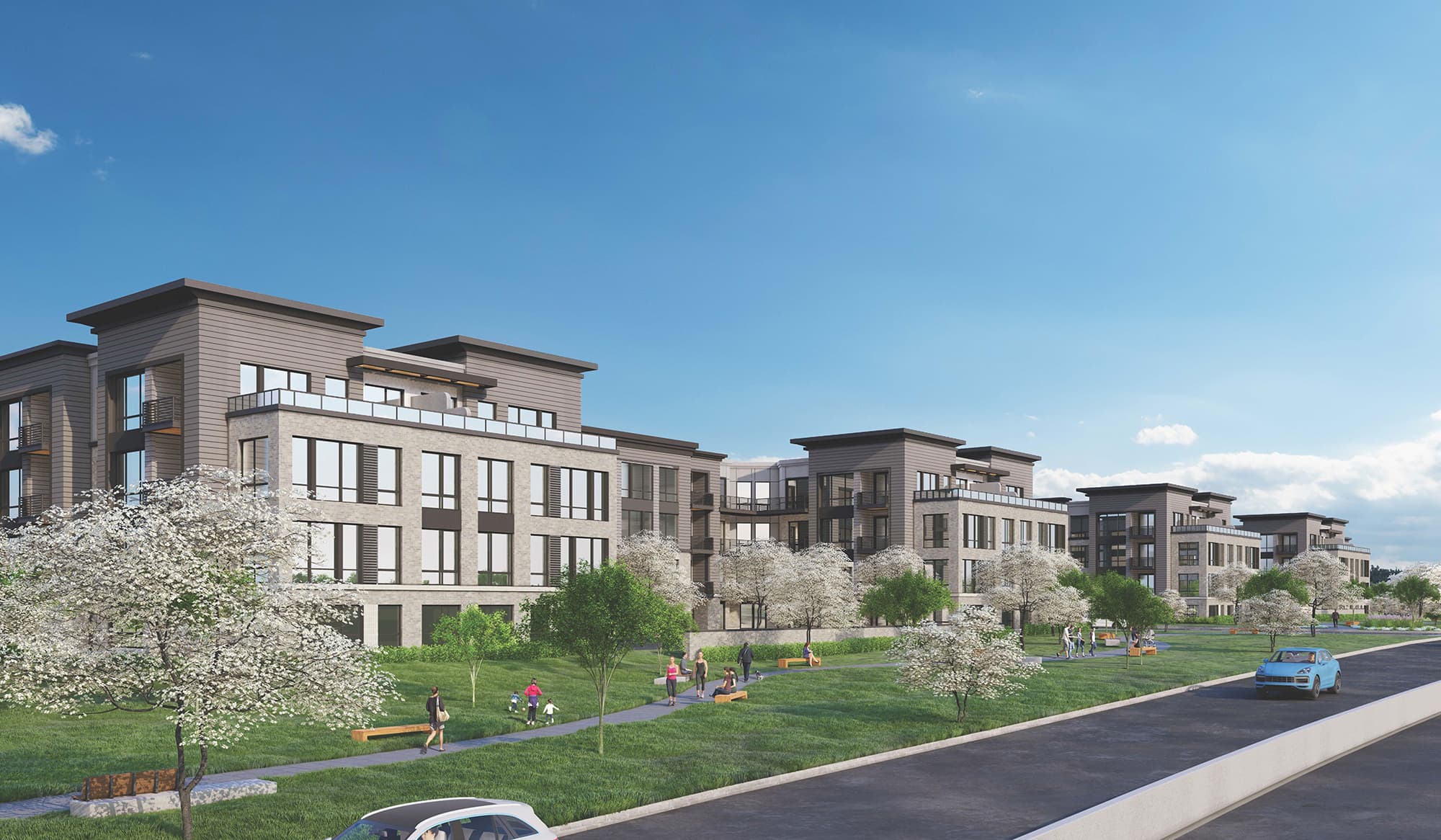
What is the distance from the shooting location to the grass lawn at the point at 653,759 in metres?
19.7

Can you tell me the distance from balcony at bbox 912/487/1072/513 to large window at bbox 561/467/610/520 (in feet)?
102

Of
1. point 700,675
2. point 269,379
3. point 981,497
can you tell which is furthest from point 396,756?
point 981,497

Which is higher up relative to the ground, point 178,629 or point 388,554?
point 178,629

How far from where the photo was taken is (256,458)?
151 feet

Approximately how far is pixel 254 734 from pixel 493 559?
25.4 metres

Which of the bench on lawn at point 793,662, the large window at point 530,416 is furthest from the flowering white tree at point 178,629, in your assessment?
the large window at point 530,416

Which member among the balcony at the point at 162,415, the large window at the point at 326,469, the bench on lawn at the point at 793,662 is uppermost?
the balcony at the point at 162,415

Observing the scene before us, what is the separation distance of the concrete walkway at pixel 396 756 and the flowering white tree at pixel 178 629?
3.35 m

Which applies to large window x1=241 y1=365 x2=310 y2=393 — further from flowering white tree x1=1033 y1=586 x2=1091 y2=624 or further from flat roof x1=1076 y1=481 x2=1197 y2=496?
flat roof x1=1076 y1=481 x2=1197 y2=496

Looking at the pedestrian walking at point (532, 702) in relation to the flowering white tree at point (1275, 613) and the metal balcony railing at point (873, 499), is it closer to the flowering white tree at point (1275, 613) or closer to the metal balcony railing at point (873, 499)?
the flowering white tree at point (1275, 613)

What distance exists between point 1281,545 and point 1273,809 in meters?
131

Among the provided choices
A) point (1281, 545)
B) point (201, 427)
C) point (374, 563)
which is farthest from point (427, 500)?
point (1281, 545)

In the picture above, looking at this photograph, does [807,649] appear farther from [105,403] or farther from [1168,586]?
[1168,586]

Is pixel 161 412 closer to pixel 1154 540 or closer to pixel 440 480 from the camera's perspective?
pixel 440 480
